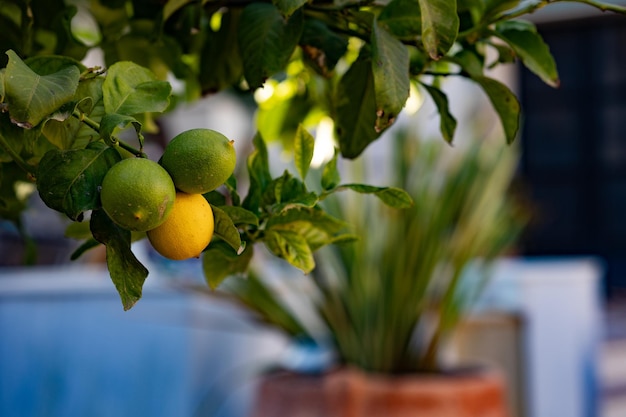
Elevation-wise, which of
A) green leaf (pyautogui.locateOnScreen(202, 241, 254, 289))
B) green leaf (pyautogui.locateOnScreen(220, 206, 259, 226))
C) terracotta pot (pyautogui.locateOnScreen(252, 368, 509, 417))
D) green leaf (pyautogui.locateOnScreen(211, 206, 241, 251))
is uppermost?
green leaf (pyautogui.locateOnScreen(211, 206, 241, 251))

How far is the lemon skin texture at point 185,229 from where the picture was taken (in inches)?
15.7

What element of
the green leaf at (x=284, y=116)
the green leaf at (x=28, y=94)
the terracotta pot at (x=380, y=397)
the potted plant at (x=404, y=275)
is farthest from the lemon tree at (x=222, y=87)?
the potted plant at (x=404, y=275)

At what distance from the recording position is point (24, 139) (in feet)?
1.43

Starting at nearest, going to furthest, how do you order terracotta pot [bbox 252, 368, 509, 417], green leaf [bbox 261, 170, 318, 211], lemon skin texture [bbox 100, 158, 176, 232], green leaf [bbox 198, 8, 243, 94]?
lemon skin texture [bbox 100, 158, 176, 232], green leaf [bbox 261, 170, 318, 211], green leaf [bbox 198, 8, 243, 94], terracotta pot [bbox 252, 368, 509, 417]

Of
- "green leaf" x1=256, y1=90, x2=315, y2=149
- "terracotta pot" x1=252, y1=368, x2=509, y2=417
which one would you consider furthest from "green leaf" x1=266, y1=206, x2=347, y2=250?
"terracotta pot" x1=252, y1=368, x2=509, y2=417

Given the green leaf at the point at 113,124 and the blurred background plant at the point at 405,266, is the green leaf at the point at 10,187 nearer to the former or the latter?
the green leaf at the point at 113,124

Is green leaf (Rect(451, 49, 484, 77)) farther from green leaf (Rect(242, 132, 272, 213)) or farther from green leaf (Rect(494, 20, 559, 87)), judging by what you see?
green leaf (Rect(242, 132, 272, 213))

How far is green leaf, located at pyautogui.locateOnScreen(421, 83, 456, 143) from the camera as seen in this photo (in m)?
0.54

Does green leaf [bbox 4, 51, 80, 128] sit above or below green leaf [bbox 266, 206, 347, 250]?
above

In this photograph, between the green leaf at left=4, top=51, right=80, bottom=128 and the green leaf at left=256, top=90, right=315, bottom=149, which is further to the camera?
the green leaf at left=256, top=90, right=315, bottom=149

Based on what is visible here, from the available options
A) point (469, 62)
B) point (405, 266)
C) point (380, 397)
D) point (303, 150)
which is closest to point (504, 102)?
point (469, 62)

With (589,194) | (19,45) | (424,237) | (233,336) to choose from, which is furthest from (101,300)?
(589,194)

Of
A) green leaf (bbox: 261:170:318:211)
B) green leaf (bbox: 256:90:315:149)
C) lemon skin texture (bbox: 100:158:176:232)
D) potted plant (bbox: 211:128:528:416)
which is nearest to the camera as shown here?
lemon skin texture (bbox: 100:158:176:232)

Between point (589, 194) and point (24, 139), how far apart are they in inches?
186
